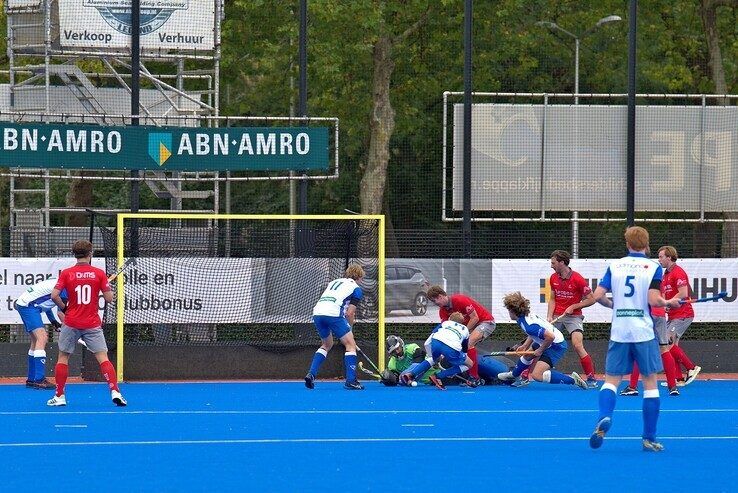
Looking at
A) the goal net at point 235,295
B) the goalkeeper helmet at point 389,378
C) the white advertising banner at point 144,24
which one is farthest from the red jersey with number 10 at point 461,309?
the white advertising banner at point 144,24

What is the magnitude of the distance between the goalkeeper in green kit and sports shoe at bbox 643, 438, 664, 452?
7.77 metres

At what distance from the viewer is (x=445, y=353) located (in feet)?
60.1

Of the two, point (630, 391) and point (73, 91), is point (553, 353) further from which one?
point (73, 91)

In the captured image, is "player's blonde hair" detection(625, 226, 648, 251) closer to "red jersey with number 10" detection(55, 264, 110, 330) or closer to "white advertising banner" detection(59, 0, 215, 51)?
"red jersey with number 10" detection(55, 264, 110, 330)

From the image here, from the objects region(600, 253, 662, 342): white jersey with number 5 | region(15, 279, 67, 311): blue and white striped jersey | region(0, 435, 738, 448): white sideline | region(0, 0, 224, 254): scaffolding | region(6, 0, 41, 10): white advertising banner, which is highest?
region(6, 0, 41, 10): white advertising banner

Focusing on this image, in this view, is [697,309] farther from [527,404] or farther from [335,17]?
[335,17]

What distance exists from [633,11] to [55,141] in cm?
923

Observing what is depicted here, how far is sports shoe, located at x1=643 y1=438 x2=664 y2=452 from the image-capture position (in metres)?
11.6

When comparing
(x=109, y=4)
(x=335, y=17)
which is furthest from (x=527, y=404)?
(x=335, y=17)

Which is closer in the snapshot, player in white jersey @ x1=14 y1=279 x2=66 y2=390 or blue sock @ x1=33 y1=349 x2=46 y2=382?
player in white jersey @ x1=14 y1=279 x2=66 y2=390

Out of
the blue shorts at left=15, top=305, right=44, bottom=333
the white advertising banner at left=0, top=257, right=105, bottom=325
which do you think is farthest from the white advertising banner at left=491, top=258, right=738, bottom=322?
the blue shorts at left=15, top=305, right=44, bottom=333

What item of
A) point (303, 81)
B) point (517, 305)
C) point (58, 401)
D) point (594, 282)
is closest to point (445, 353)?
point (517, 305)

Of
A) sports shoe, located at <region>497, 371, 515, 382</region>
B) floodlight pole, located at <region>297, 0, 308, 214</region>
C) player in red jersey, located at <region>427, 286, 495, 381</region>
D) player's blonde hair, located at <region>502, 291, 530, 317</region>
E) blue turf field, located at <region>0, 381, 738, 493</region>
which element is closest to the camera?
blue turf field, located at <region>0, 381, 738, 493</region>

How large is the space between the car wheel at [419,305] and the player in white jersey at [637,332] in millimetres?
9332
